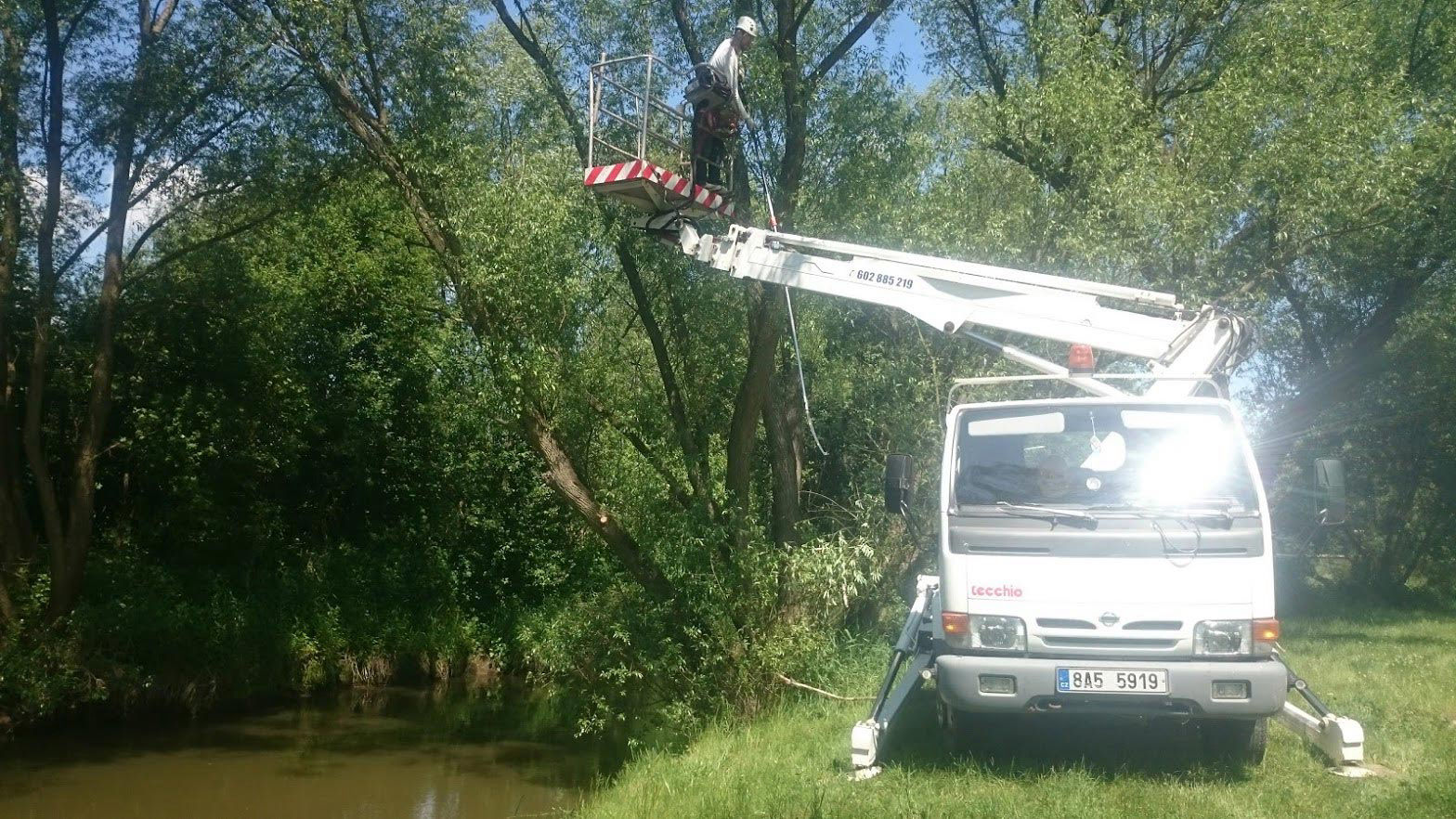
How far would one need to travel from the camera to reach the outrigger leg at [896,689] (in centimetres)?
796

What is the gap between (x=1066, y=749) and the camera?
8383 mm

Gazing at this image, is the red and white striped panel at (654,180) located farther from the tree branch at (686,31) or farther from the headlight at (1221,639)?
the headlight at (1221,639)

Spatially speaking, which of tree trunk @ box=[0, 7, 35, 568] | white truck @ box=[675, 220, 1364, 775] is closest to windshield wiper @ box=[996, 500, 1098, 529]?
white truck @ box=[675, 220, 1364, 775]

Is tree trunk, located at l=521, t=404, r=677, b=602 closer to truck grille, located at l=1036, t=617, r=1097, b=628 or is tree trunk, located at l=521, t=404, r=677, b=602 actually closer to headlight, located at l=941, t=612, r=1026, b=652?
headlight, located at l=941, t=612, r=1026, b=652

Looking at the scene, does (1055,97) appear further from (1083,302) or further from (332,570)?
(332,570)

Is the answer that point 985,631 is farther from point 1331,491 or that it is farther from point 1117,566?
point 1331,491

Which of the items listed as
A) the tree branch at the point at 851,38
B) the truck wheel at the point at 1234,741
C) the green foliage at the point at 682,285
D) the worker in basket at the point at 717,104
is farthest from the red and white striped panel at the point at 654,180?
the truck wheel at the point at 1234,741

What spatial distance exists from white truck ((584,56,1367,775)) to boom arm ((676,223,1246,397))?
0.08ft

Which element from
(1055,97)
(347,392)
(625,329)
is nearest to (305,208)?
(625,329)

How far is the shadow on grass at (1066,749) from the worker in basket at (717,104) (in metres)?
5.61

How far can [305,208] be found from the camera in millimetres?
16656

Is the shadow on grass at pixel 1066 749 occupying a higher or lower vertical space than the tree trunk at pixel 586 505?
lower

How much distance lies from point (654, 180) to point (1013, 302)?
353 cm

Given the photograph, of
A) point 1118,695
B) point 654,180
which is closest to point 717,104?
point 654,180
